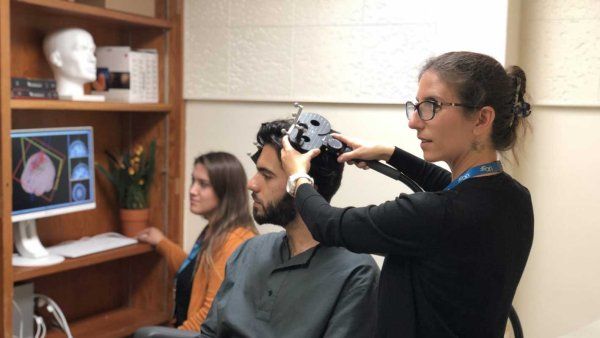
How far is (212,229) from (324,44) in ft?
2.82

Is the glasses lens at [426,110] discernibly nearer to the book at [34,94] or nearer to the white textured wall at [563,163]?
the white textured wall at [563,163]

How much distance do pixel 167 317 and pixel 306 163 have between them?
1894mm

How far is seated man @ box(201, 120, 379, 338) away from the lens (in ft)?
5.52

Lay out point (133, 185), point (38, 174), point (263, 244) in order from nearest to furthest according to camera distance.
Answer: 1. point (263, 244)
2. point (38, 174)
3. point (133, 185)

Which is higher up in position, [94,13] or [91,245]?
[94,13]

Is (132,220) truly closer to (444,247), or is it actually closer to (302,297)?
(302,297)

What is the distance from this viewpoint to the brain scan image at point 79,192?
2.67 meters

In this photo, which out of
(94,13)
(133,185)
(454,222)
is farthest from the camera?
(133,185)

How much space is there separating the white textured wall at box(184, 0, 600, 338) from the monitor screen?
0.75m

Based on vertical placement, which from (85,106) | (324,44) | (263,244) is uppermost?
(324,44)

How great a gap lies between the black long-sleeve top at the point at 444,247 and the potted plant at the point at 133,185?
184 cm

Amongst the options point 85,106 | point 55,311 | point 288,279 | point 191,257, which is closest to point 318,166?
point 288,279

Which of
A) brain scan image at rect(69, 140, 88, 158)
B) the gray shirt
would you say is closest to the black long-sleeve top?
the gray shirt

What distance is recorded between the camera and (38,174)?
2498 mm
